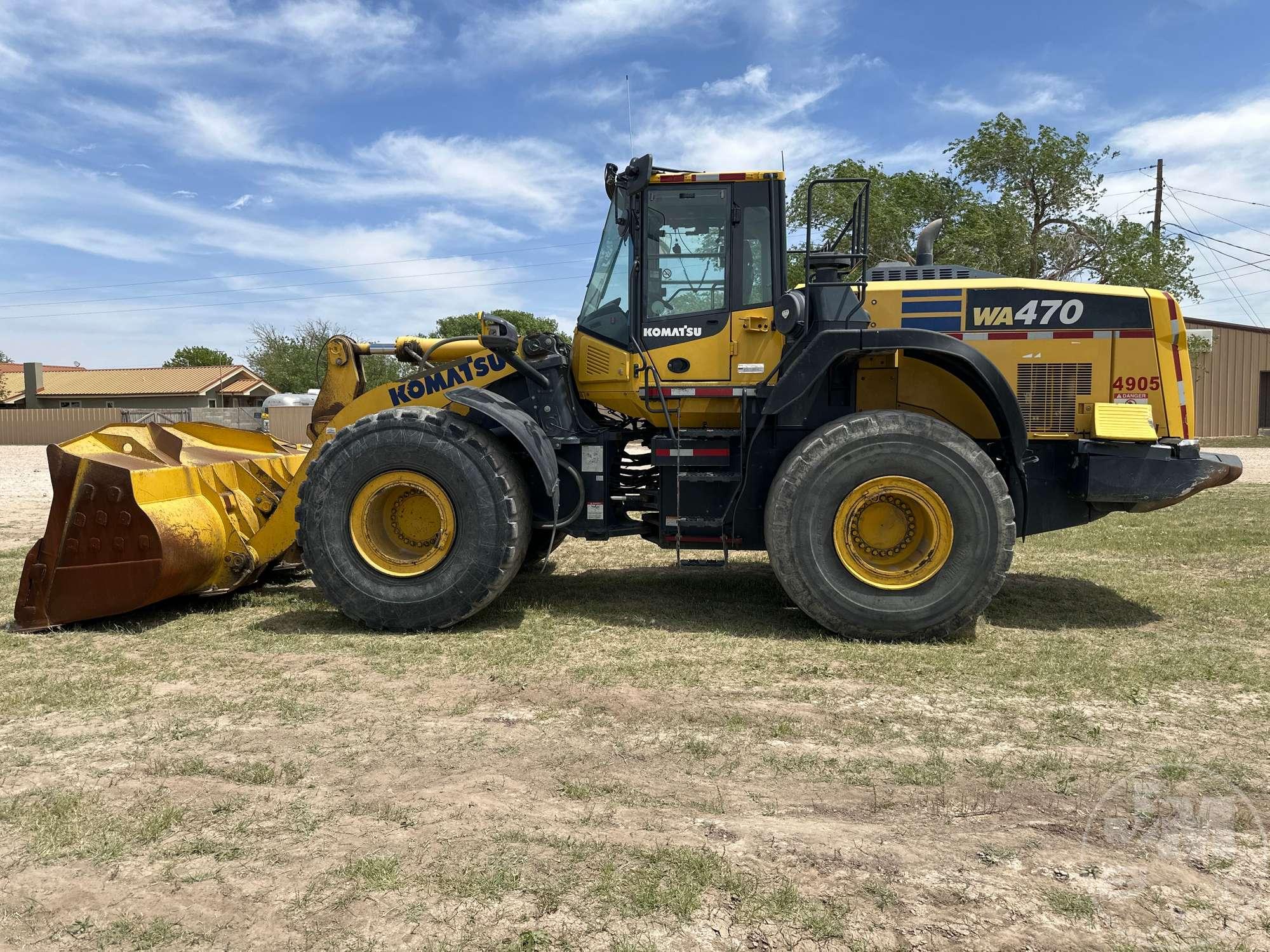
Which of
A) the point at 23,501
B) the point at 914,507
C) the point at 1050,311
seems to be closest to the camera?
the point at 914,507

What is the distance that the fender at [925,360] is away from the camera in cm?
551

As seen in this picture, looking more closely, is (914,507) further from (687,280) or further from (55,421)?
(55,421)

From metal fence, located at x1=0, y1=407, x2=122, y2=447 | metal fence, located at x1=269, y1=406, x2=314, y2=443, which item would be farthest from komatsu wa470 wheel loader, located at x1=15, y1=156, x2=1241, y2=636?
metal fence, located at x1=0, y1=407, x2=122, y2=447

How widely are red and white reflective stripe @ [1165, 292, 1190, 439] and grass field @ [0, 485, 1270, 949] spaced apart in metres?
1.32

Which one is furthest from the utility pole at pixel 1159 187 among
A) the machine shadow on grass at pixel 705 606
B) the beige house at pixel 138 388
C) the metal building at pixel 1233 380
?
the beige house at pixel 138 388

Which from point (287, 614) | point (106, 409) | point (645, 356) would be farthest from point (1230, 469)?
point (106, 409)

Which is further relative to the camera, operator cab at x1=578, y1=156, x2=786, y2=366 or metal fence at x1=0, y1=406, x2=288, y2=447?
metal fence at x1=0, y1=406, x2=288, y2=447

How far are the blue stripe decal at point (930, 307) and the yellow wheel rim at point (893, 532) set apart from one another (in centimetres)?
117

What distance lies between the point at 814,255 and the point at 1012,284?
129 cm

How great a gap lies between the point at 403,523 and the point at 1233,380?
36.2m

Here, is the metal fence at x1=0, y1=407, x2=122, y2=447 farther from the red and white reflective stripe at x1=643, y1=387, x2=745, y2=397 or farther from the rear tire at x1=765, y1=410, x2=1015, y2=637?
the rear tire at x1=765, y1=410, x2=1015, y2=637

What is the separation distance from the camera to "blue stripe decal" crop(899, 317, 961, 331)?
579 centimetres

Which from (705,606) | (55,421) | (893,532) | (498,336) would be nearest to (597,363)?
(498,336)

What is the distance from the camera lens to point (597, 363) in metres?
6.31
